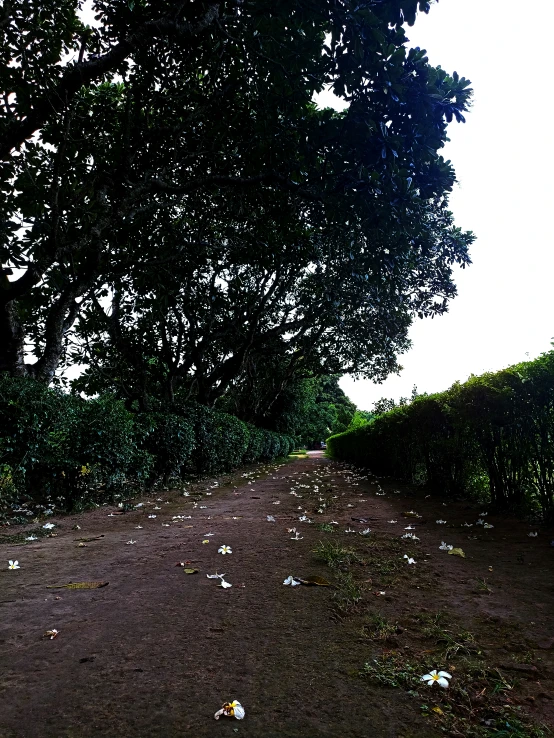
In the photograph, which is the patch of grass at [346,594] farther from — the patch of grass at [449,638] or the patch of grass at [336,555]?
the patch of grass at [449,638]

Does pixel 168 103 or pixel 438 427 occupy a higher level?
pixel 168 103

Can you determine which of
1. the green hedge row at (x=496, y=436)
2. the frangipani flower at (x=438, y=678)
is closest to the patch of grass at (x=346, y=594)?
the frangipani flower at (x=438, y=678)

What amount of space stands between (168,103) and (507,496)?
8.64 metres

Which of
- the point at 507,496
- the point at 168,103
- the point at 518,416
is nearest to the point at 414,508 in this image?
the point at 507,496

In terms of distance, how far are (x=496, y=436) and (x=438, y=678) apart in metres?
4.60

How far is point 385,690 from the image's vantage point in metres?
1.79

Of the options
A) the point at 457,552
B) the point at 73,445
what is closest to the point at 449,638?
the point at 457,552

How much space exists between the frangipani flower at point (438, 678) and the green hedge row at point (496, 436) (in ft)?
12.4

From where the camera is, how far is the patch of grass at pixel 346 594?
2.71 metres

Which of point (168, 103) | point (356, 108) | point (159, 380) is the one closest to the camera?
point (356, 108)

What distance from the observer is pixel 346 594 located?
294cm

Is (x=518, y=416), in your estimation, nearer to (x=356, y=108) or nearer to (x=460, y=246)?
(x=356, y=108)

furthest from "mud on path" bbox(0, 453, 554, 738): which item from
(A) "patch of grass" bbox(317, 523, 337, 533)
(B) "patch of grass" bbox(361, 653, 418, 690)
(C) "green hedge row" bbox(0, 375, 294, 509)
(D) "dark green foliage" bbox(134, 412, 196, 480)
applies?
(D) "dark green foliage" bbox(134, 412, 196, 480)

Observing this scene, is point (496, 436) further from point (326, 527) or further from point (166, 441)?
point (166, 441)
